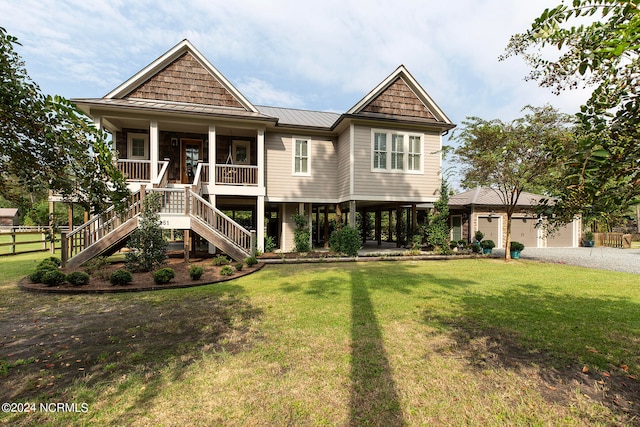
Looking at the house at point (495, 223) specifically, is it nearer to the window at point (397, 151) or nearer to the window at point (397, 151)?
the window at point (397, 151)

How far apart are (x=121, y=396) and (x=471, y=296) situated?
700 centimetres

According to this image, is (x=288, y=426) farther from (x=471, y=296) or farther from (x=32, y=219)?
(x=471, y=296)

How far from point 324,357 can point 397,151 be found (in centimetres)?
1208

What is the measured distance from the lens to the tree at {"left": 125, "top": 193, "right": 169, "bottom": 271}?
9.34 meters

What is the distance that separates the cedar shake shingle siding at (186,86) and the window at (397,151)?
753 cm

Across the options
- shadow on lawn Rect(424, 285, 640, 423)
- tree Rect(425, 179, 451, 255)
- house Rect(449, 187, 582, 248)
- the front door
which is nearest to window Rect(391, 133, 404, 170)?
tree Rect(425, 179, 451, 255)

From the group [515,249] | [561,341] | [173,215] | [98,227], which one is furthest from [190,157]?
[515,249]

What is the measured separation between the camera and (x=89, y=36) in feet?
28.6

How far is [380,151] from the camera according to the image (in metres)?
14.1

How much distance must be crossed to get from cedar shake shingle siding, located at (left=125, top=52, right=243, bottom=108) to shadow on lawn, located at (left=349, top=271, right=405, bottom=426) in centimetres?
1248

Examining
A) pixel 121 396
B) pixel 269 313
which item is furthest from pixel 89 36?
pixel 121 396

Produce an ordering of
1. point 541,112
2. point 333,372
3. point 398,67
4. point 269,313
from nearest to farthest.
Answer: point 333,372 < point 269,313 < point 541,112 < point 398,67

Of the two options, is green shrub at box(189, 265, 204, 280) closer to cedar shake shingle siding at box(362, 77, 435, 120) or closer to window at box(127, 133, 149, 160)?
window at box(127, 133, 149, 160)

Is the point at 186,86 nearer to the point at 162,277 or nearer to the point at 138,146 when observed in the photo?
the point at 138,146
